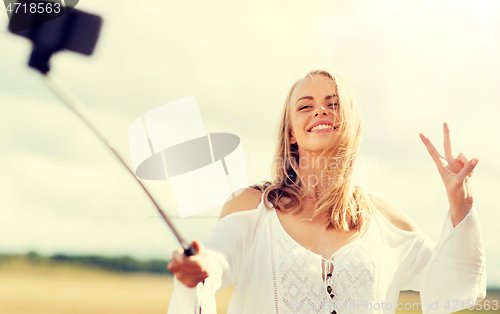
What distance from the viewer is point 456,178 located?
216 cm

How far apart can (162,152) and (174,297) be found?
1.45 meters

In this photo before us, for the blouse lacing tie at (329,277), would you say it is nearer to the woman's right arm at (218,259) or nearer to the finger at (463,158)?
the woman's right arm at (218,259)

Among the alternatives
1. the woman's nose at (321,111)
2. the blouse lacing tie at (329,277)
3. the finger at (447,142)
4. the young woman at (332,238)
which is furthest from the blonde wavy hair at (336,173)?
the finger at (447,142)

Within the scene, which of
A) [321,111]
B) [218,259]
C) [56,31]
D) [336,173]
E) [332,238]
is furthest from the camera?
[336,173]

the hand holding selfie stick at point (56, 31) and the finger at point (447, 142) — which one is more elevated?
the hand holding selfie stick at point (56, 31)

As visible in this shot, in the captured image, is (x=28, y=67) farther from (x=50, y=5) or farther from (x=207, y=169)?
Result: (x=207, y=169)

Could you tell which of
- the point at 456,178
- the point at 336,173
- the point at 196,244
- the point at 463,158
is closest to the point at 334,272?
the point at 336,173

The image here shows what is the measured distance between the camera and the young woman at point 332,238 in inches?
87.9

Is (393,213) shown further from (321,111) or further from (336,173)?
(321,111)

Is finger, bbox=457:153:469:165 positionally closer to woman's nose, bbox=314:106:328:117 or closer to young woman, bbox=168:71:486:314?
young woman, bbox=168:71:486:314

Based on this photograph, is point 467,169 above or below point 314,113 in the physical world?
below

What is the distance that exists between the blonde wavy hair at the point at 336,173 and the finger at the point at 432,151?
500 millimetres

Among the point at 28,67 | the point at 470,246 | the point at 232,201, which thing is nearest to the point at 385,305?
the point at 470,246

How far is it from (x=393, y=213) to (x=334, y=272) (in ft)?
2.43
